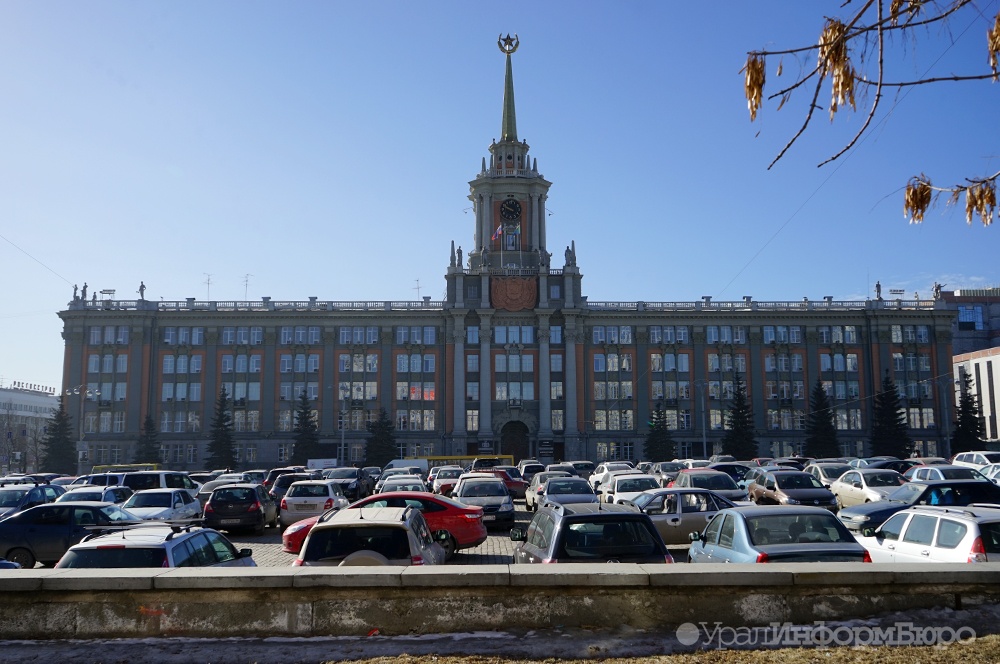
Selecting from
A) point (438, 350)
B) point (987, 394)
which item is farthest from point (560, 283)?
point (987, 394)

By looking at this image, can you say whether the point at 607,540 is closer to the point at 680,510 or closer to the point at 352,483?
the point at 680,510

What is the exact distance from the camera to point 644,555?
11.3 metres

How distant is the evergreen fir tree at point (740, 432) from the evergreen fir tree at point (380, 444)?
30.9m

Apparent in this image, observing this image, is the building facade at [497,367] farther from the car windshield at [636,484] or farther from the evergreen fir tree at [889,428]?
the car windshield at [636,484]

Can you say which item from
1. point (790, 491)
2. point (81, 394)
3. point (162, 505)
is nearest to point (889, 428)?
point (790, 491)

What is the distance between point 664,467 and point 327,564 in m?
35.8

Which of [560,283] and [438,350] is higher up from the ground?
[560,283]

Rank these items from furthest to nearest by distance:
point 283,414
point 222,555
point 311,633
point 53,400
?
1. point 53,400
2. point 283,414
3. point 222,555
4. point 311,633

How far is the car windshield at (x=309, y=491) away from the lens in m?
26.3

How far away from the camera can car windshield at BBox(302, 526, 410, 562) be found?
10.9 meters

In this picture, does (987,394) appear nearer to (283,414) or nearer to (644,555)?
(283,414)

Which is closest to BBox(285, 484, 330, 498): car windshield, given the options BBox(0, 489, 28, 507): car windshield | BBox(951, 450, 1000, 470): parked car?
BBox(0, 489, 28, 507): car windshield

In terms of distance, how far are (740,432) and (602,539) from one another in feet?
226

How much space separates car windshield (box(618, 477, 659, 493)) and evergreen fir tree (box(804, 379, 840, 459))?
57455mm
